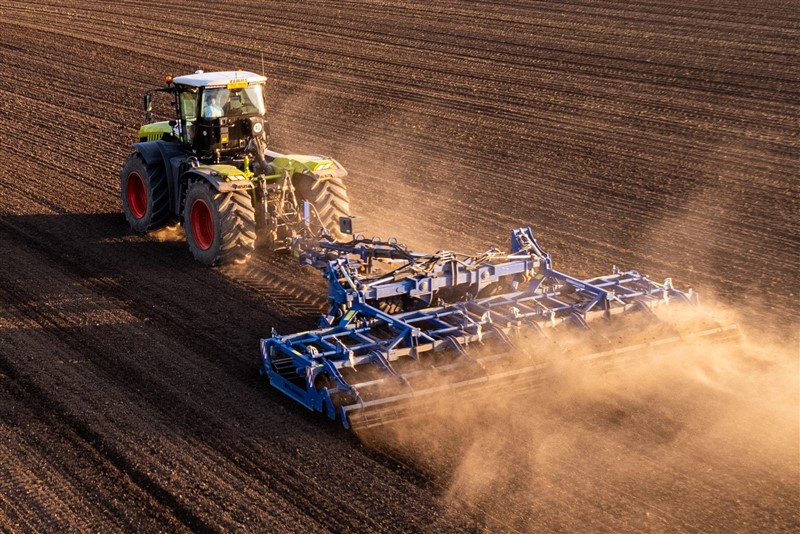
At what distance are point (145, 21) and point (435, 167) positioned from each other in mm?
15741

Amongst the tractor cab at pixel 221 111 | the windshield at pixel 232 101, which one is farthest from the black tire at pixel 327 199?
the windshield at pixel 232 101

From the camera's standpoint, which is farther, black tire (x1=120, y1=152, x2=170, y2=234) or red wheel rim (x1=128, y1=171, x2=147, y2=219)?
red wheel rim (x1=128, y1=171, x2=147, y2=219)

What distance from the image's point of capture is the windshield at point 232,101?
12.8 meters

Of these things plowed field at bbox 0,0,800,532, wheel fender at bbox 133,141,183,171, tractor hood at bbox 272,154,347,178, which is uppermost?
tractor hood at bbox 272,154,347,178

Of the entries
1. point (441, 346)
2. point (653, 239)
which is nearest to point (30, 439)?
point (441, 346)

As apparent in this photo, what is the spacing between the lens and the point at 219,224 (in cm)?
1212

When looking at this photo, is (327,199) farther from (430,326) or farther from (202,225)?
(430,326)

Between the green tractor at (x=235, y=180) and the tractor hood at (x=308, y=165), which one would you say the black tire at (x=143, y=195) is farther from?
the tractor hood at (x=308, y=165)

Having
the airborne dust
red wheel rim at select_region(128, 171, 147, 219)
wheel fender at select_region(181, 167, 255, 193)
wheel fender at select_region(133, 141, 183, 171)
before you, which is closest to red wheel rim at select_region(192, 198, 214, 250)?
wheel fender at select_region(181, 167, 255, 193)

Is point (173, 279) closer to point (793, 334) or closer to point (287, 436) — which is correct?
point (287, 436)

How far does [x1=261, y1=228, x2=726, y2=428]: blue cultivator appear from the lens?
870 cm

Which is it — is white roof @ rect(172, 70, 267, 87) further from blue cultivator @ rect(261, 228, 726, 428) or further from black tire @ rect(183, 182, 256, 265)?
blue cultivator @ rect(261, 228, 726, 428)

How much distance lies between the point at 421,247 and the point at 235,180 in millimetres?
2464

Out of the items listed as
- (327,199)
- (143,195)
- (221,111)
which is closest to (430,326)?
(327,199)
